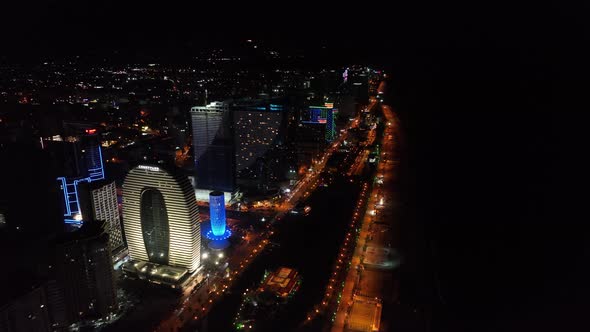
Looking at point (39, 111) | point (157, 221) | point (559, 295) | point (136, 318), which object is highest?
point (39, 111)

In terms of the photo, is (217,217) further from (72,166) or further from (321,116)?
(321,116)

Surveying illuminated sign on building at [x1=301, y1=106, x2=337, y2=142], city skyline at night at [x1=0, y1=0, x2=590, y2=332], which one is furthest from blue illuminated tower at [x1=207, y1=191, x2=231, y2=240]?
illuminated sign on building at [x1=301, y1=106, x2=337, y2=142]

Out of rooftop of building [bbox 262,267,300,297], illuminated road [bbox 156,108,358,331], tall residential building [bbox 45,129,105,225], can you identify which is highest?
tall residential building [bbox 45,129,105,225]

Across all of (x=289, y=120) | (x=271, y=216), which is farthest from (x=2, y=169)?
(x=289, y=120)

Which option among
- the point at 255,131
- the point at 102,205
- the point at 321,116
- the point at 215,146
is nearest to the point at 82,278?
the point at 102,205

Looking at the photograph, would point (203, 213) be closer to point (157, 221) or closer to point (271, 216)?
point (271, 216)

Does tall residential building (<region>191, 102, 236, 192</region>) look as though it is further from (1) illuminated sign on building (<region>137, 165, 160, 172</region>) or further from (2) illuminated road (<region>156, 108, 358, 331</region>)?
(1) illuminated sign on building (<region>137, 165, 160, 172</region>)
